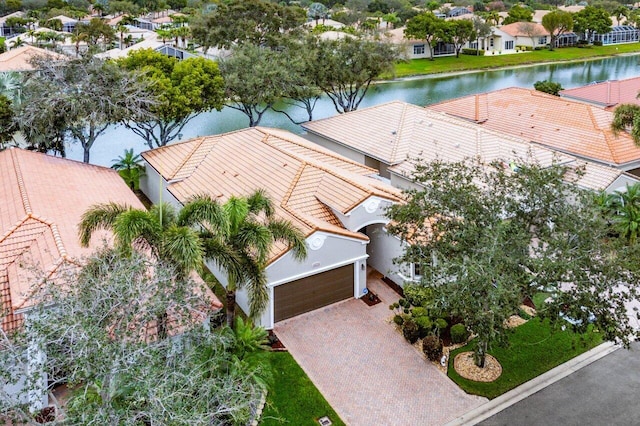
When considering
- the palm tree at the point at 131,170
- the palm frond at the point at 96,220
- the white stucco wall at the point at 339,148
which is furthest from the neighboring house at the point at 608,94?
the palm frond at the point at 96,220

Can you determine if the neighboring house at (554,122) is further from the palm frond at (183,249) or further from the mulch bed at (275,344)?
the palm frond at (183,249)

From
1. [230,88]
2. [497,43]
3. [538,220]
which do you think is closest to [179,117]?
[230,88]

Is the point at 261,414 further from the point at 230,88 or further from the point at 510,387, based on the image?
the point at 230,88

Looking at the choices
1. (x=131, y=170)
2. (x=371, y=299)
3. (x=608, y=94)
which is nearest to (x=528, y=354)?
(x=371, y=299)

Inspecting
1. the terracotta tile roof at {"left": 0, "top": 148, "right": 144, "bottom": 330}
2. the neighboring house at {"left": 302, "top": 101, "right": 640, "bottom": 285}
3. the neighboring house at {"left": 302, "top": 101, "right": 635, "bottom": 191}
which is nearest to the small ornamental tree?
the neighboring house at {"left": 302, "top": 101, "right": 640, "bottom": 285}

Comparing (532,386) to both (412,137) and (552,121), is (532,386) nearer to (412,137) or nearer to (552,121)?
(412,137)

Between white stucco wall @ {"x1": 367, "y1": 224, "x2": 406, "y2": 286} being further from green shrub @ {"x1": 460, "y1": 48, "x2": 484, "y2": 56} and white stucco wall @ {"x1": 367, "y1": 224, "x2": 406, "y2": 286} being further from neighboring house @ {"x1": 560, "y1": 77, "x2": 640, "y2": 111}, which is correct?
green shrub @ {"x1": 460, "y1": 48, "x2": 484, "y2": 56}

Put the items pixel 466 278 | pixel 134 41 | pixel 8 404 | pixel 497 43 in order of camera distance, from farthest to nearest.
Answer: pixel 497 43
pixel 134 41
pixel 466 278
pixel 8 404
